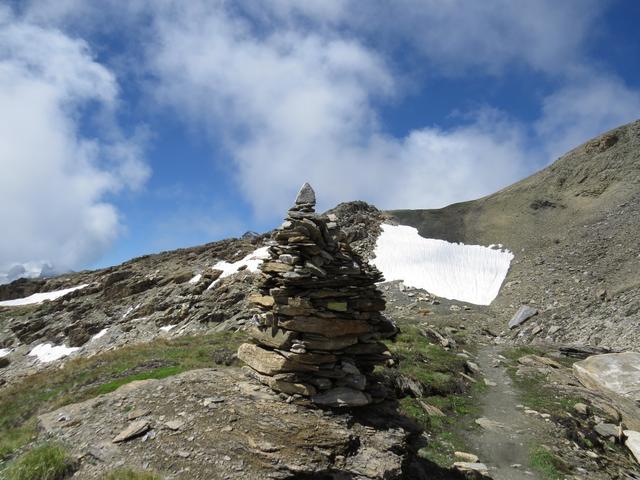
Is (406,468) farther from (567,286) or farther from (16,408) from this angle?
(567,286)

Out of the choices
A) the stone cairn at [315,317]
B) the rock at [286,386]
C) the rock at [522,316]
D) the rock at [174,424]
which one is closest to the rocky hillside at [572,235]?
the rock at [522,316]

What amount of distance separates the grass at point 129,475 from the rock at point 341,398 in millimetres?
3720

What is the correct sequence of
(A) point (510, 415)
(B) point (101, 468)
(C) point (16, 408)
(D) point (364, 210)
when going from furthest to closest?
(D) point (364, 210), (C) point (16, 408), (A) point (510, 415), (B) point (101, 468)

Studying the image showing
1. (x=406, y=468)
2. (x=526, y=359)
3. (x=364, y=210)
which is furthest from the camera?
(x=364, y=210)

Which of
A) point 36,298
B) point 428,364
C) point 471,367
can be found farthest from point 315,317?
point 36,298

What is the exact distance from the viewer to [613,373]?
17.5 m

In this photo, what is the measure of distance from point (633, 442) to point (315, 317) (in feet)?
38.9

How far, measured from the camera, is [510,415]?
14.6 meters

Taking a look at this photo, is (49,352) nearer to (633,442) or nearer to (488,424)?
(488,424)

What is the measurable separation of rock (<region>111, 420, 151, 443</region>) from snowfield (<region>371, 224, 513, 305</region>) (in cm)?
3788

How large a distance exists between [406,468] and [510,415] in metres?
7.83

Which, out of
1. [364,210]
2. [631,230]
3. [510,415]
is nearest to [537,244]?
[631,230]

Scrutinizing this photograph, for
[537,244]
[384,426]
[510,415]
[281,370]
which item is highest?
[537,244]

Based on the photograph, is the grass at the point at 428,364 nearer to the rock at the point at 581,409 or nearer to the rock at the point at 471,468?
the rock at the point at 581,409
